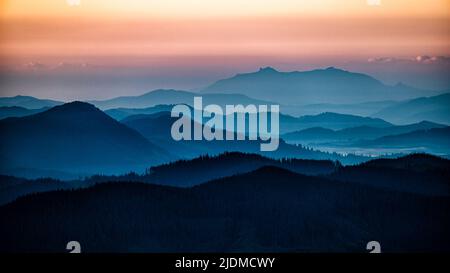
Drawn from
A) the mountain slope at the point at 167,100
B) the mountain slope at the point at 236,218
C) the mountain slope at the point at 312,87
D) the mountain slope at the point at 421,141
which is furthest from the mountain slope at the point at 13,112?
the mountain slope at the point at 421,141

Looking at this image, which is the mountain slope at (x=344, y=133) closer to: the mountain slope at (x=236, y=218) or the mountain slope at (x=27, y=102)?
the mountain slope at (x=236, y=218)

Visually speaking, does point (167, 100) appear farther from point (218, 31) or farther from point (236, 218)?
point (236, 218)

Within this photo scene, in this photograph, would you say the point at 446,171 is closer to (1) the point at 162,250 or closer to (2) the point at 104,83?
(1) the point at 162,250

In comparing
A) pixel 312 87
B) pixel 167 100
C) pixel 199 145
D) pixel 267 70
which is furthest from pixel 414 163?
pixel 167 100

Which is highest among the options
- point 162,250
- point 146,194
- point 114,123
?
point 114,123

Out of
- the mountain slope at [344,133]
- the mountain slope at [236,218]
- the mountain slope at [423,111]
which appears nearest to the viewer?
the mountain slope at [236,218]

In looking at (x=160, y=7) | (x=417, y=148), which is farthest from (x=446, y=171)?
(x=160, y=7)

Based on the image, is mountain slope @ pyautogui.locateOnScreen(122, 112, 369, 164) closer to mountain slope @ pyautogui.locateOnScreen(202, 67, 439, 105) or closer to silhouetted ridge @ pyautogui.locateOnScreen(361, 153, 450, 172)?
silhouetted ridge @ pyautogui.locateOnScreen(361, 153, 450, 172)
